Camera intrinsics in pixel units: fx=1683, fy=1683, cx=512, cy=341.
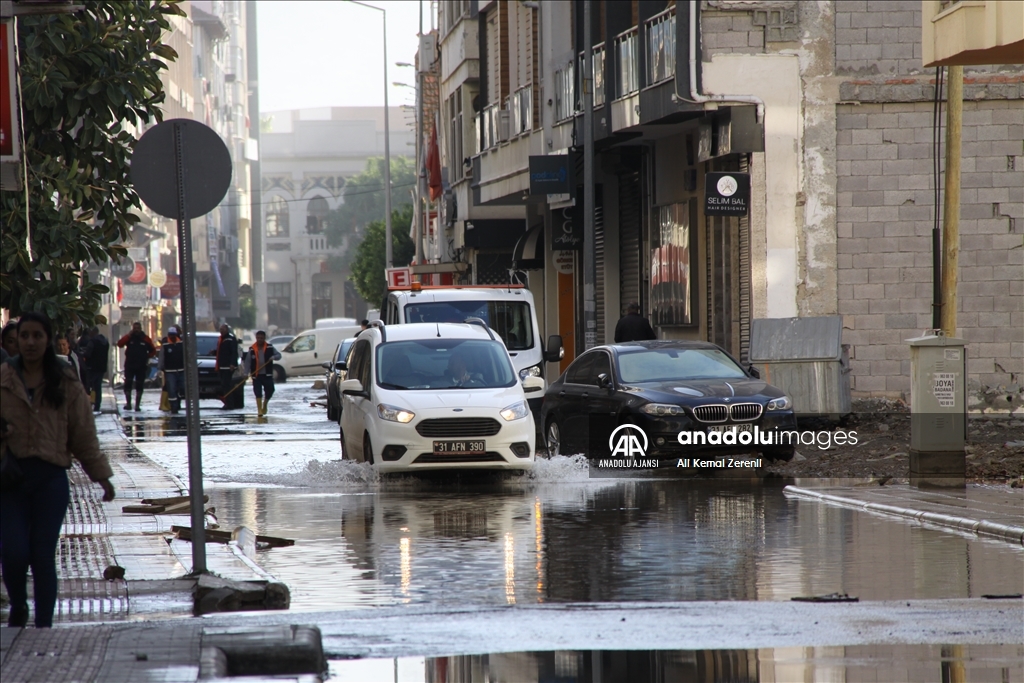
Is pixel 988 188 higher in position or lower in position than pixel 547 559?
higher

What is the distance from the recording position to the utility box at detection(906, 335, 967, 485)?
16016mm

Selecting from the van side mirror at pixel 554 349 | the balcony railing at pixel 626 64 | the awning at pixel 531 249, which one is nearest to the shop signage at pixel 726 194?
the van side mirror at pixel 554 349

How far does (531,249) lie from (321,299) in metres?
130

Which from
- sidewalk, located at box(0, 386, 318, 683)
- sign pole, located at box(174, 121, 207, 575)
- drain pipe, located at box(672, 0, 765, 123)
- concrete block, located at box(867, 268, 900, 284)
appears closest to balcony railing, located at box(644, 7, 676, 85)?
drain pipe, located at box(672, 0, 765, 123)

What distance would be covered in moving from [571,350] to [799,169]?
1703cm

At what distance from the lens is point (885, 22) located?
24484 millimetres

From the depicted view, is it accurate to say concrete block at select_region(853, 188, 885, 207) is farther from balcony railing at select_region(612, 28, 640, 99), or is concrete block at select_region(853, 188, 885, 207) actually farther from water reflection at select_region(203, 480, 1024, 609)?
water reflection at select_region(203, 480, 1024, 609)

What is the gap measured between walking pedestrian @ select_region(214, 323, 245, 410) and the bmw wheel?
18.1m

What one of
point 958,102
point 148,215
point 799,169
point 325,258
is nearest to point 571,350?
point 799,169

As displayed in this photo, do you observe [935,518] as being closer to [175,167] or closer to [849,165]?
[175,167]

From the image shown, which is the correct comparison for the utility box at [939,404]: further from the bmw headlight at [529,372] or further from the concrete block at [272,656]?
the concrete block at [272,656]

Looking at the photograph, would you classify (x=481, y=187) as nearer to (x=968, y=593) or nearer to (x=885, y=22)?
(x=885, y=22)

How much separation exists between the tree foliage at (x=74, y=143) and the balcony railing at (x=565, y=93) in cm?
1524

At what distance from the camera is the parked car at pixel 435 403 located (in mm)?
16953
